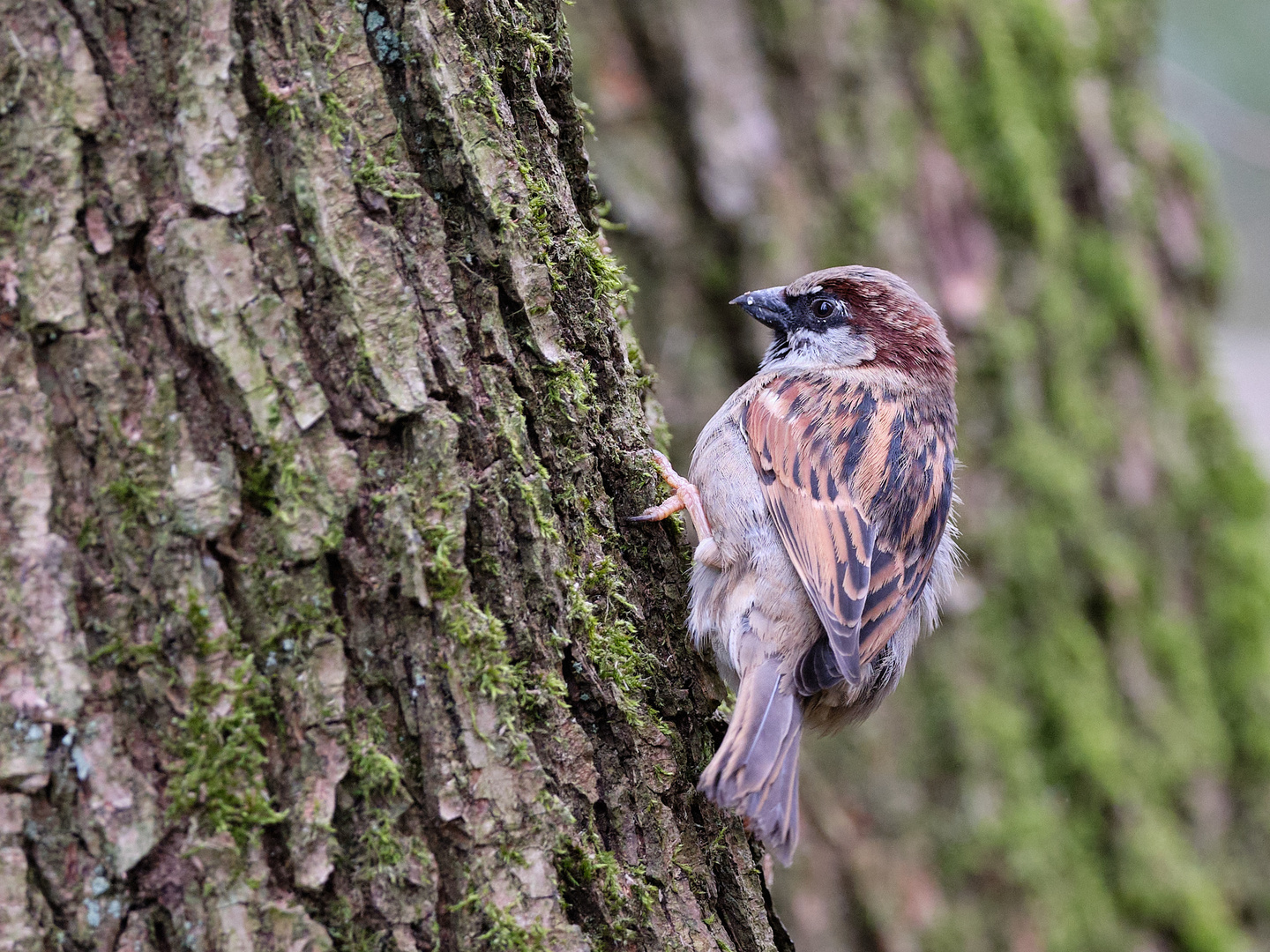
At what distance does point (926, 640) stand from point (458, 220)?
3.43 meters

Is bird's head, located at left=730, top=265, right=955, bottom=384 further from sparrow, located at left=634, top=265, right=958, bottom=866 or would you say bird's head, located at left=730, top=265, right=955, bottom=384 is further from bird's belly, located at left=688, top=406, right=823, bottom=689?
bird's belly, located at left=688, top=406, right=823, bottom=689

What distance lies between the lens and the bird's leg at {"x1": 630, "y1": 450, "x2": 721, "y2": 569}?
2729 mm

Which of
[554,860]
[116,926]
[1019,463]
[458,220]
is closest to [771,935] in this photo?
[554,860]

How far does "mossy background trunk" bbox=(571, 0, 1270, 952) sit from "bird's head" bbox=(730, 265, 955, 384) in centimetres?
70

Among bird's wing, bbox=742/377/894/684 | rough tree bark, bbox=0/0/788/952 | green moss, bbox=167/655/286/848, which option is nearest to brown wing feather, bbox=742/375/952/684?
bird's wing, bbox=742/377/894/684

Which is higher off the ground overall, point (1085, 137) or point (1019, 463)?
point (1085, 137)

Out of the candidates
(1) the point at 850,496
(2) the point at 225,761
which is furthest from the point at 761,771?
(1) the point at 850,496

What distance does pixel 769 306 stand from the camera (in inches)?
172

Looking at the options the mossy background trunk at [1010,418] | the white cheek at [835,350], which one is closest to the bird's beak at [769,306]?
the white cheek at [835,350]

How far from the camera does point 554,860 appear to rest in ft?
6.96

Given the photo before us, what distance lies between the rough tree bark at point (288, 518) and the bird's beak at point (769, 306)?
84.2 inches

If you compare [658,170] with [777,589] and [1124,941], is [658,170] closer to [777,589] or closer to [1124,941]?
[777,589]

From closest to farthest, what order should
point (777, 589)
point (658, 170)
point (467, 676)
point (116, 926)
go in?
point (116, 926), point (467, 676), point (777, 589), point (658, 170)

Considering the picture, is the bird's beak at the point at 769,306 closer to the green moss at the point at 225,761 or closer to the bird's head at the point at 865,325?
the bird's head at the point at 865,325
